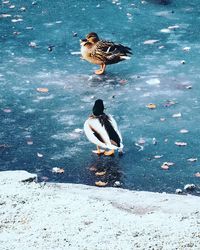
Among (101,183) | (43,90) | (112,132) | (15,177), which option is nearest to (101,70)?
(43,90)

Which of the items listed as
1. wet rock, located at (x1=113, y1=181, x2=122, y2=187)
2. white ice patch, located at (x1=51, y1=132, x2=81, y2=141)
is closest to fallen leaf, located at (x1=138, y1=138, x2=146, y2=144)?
white ice patch, located at (x1=51, y1=132, x2=81, y2=141)

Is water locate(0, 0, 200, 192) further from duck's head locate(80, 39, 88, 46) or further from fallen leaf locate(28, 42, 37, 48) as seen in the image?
duck's head locate(80, 39, 88, 46)

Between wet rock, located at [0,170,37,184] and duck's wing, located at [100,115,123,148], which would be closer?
wet rock, located at [0,170,37,184]

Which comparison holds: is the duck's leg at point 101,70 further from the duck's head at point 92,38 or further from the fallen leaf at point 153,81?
the fallen leaf at point 153,81

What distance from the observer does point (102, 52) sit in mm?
11016

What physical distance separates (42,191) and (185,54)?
5.94 m

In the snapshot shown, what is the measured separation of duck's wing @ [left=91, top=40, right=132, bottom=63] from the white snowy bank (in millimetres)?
4266

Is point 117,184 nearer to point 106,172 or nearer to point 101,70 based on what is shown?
point 106,172

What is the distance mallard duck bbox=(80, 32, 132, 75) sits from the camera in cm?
1104

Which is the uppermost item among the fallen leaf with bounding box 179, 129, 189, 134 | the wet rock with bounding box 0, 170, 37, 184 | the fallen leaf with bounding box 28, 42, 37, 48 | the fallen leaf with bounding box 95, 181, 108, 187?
the wet rock with bounding box 0, 170, 37, 184

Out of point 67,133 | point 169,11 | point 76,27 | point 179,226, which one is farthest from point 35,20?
point 179,226

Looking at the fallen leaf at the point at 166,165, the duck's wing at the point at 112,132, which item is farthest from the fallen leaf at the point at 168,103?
the fallen leaf at the point at 166,165

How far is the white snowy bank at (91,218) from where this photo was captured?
218 inches

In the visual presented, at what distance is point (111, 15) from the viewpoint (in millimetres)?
14141
